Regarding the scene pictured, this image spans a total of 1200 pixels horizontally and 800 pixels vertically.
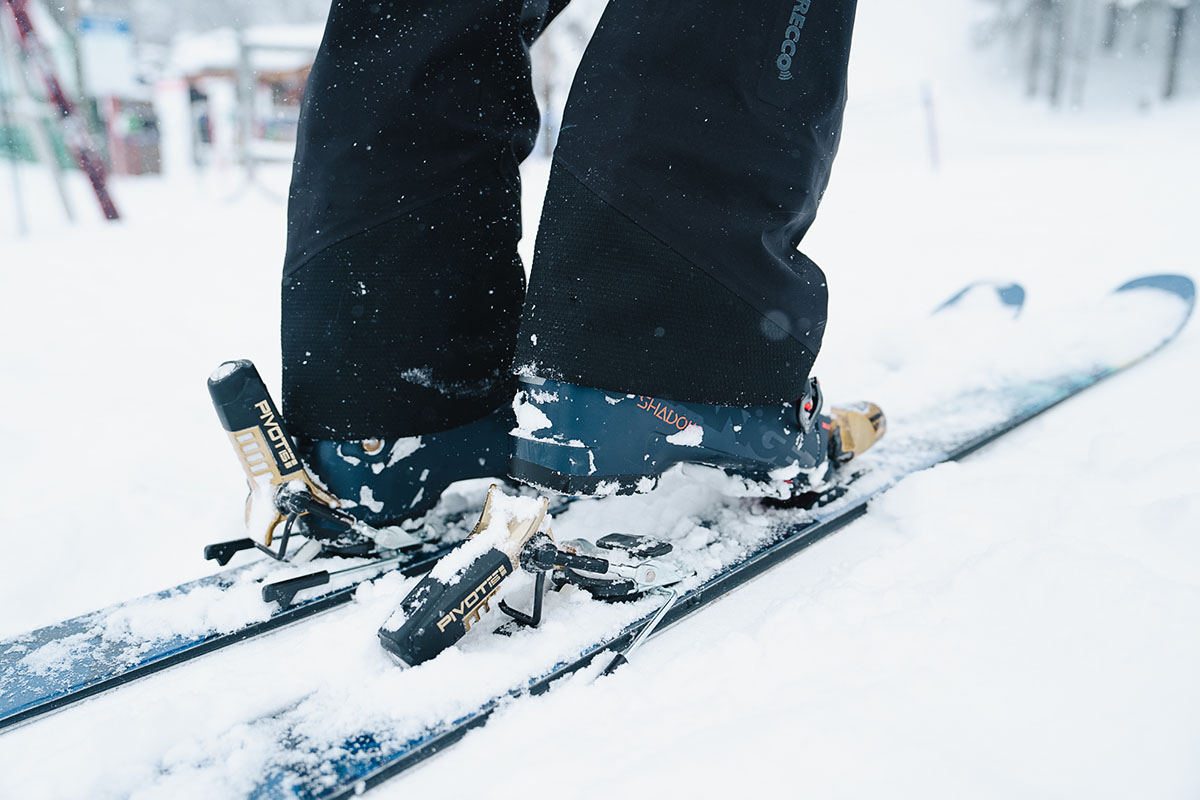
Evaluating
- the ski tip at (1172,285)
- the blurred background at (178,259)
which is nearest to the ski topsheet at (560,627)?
the blurred background at (178,259)

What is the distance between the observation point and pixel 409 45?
1051 mm

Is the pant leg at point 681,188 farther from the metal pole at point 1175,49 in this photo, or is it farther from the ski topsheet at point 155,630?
the metal pole at point 1175,49

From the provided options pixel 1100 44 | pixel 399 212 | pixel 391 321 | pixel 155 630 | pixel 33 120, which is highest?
pixel 1100 44

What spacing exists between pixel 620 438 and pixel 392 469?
408 mm

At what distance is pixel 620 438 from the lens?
0.97 m

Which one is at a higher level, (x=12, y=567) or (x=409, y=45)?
(x=409, y=45)

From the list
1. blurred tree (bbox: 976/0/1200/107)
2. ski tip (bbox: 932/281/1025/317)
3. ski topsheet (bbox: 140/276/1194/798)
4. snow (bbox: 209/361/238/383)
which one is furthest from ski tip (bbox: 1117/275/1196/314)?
blurred tree (bbox: 976/0/1200/107)

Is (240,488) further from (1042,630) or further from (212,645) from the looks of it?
(1042,630)

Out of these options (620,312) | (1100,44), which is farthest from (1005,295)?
(1100,44)

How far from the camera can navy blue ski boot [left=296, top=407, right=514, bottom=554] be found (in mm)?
1130

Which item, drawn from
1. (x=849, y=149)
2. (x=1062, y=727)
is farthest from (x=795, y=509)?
(x=849, y=149)

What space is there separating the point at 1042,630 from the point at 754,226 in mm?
583

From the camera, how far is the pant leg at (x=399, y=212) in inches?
41.4

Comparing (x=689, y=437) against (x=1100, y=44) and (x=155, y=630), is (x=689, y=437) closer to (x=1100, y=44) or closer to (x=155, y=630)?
(x=155, y=630)
